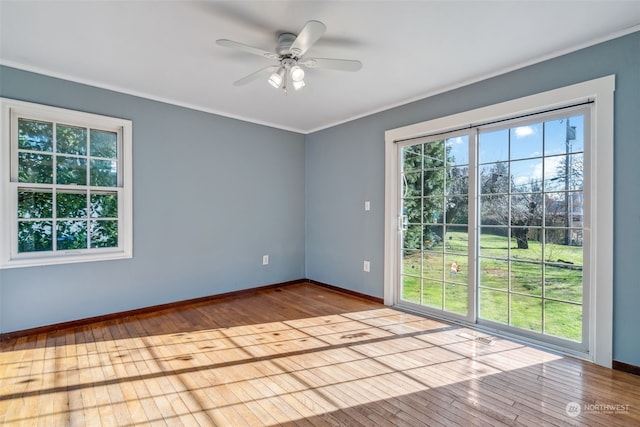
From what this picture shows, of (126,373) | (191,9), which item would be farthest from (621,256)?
(126,373)

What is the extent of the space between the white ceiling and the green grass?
5.26ft

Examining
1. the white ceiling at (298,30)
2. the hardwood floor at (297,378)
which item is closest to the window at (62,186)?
the white ceiling at (298,30)

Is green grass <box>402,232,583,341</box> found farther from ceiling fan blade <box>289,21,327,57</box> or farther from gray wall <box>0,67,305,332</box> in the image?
ceiling fan blade <box>289,21,327,57</box>

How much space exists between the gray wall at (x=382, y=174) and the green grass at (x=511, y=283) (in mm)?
323

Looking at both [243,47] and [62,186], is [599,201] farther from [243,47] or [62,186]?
[62,186]

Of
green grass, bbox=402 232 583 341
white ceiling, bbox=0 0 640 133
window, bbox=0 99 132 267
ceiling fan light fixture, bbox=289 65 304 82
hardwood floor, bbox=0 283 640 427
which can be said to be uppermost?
white ceiling, bbox=0 0 640 133


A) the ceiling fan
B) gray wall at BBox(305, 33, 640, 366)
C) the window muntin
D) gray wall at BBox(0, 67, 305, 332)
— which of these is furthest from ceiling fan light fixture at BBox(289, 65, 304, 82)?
gray wall at BBox(0, 67, 305, 332)

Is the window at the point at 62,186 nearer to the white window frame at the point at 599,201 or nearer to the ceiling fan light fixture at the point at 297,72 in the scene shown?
the ceiling fan light fixture at the point at 297,72

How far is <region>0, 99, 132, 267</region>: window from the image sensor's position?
2.82m

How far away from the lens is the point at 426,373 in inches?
88.2

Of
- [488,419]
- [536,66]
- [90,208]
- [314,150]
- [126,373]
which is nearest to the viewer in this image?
[488,419]

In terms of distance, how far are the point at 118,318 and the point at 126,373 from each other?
1337 mm

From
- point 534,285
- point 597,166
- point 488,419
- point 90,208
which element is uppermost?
point 597,166

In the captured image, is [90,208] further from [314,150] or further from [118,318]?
[314,150]
